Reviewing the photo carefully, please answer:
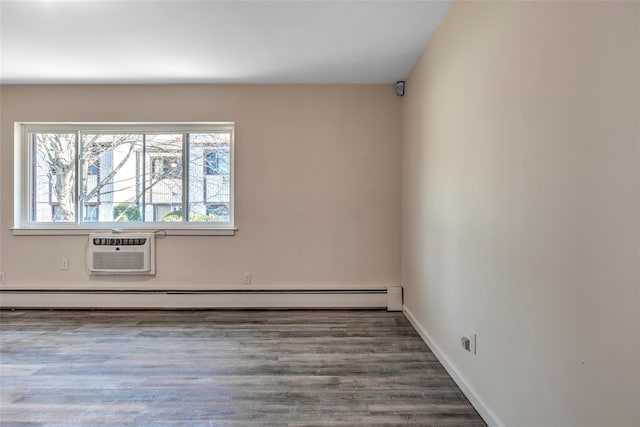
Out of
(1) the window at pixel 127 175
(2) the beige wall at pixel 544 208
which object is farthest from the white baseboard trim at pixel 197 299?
(2) the beige wall at pixel 544 208

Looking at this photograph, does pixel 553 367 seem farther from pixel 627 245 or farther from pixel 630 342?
pixel 627 245

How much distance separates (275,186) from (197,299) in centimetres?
141

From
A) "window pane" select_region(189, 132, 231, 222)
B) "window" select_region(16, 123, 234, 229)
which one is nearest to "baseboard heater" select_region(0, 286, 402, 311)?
"window" select_region(16, 123, 234, 229)

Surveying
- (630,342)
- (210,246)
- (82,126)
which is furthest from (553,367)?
(82,126)

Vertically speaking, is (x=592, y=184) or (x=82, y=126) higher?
(x=82, y=126)

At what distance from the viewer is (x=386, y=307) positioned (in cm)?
335

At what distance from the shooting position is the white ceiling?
82.5 inches

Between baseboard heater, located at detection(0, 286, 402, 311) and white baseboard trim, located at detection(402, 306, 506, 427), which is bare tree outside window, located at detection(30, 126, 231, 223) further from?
white baseboard trim, located at detection(402, 306, 506, 427)

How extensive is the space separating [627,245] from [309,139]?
2.83m

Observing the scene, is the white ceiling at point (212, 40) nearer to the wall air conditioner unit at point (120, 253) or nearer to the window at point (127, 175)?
the window at point (127, 175)

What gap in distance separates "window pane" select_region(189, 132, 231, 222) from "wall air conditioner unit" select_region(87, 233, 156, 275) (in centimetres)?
52

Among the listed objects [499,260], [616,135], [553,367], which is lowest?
[553,367]

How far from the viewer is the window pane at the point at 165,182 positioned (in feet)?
11.5

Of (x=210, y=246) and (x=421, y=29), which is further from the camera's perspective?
(x=210, y=246)
